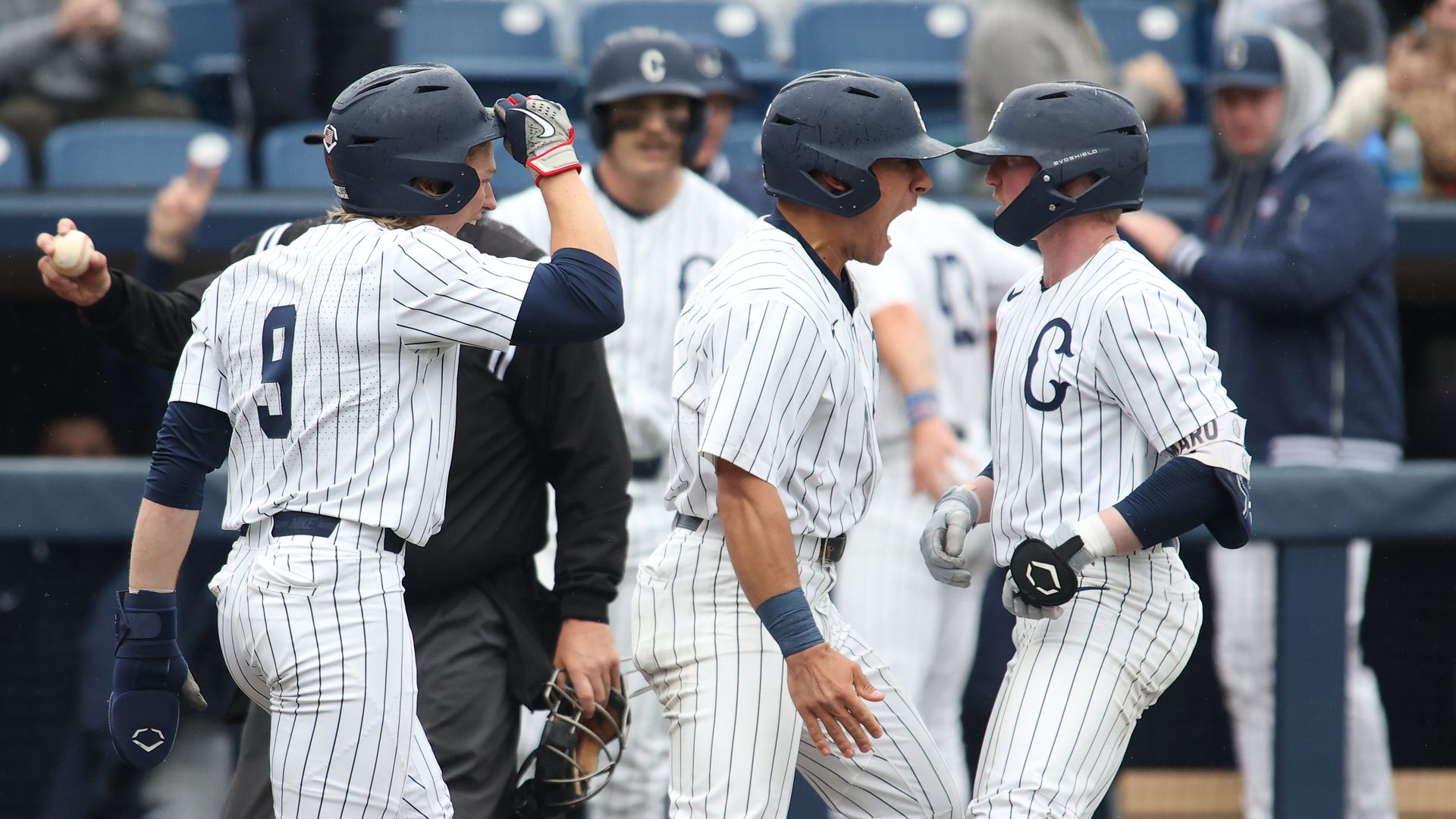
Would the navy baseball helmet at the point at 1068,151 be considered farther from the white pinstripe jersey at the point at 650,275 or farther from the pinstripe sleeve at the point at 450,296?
the white pinstripe jersey at the point at 650,275

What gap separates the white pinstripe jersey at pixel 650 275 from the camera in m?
3.79

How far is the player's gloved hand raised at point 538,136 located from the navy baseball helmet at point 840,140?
1.04 ft

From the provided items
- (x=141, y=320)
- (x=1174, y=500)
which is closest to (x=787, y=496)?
(x=1174, y=500)

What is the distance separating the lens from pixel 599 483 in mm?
2949

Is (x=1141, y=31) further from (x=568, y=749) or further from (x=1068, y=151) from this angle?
(x=568, y=749)

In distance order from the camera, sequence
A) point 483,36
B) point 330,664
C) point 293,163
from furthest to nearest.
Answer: point 483,36, point 293,163, point 330,664

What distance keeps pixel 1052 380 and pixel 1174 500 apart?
0.28m

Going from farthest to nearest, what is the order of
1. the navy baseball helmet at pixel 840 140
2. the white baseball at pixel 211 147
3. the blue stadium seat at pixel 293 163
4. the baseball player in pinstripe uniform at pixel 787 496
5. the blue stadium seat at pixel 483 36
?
the blue stadium seat at pixel 483 36
the blue stadium seat at pixel 293 163
the white baseball at pixel 211 147
the navy baseball helmet at pixel 840 140
the baseball player in pinstripe uniform at pixel 787 496

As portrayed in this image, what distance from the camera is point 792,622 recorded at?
7.72 feet

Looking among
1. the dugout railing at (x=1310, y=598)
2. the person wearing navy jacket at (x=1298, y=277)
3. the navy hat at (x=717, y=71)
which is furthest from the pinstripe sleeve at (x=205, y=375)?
the person wearing navy jacket at (x=1298, y=277)

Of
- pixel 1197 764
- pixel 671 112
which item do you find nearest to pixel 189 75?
pixel 671 112

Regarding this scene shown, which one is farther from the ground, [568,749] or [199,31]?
[199,31]

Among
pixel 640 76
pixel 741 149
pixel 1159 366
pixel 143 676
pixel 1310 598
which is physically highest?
pixel 640 76

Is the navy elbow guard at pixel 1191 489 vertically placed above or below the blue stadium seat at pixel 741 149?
below
